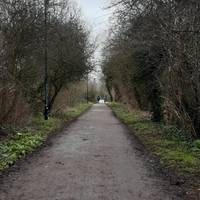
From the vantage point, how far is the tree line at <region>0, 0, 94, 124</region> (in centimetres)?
2023

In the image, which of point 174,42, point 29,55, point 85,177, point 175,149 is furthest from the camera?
point 29,55

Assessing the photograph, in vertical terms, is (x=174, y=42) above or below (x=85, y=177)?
above

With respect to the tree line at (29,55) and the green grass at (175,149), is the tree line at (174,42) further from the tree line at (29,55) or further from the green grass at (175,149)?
the tree line at (29,55)

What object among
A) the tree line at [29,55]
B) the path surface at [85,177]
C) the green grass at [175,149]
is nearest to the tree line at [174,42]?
the green grass at [175,149]

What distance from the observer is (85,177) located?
9969 millimetres

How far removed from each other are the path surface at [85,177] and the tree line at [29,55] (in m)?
5.88

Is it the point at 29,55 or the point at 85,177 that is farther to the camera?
the point at 29,55

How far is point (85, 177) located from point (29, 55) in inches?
573

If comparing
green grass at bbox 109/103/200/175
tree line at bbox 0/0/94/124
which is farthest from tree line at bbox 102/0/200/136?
tree line at bbox 0/0/94/124

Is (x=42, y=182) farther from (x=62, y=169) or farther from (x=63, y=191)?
(x=62, y=169)

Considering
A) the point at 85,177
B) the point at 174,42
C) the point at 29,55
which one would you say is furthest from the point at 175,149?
the point at 29,55

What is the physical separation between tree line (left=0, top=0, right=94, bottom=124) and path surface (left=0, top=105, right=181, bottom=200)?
5877 millimetres

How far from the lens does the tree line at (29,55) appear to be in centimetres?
2023

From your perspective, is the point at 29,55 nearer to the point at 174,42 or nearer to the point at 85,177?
the point at 174,42
